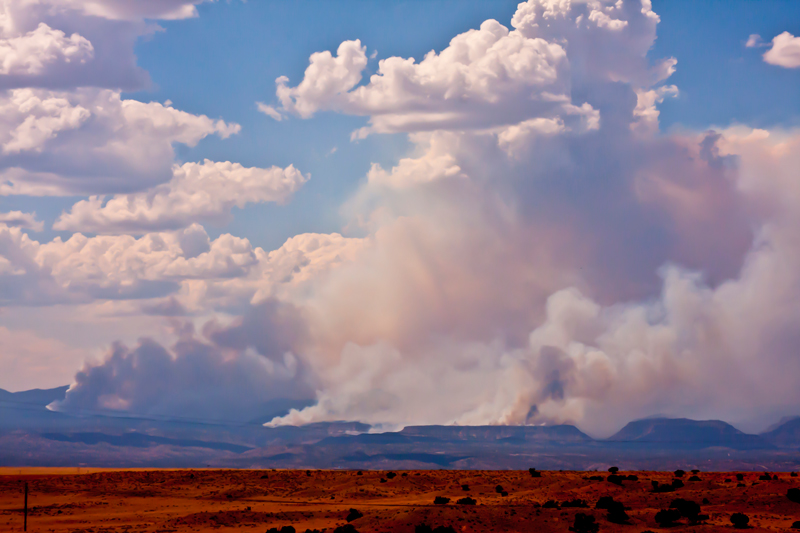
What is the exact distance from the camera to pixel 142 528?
115188mm

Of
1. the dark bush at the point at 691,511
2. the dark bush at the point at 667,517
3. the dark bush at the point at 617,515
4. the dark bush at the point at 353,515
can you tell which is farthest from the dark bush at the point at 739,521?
the dark bush at the point at 353,515

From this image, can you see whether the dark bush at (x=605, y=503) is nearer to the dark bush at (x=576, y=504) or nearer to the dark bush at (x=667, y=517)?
the dark bush at (x=576, y=504)

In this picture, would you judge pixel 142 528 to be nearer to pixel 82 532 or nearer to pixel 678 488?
pixel 82 532

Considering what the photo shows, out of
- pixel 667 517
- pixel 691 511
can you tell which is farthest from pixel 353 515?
pixel 691 511

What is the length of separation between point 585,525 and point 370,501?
4845 cm

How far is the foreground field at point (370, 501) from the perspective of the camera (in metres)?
106

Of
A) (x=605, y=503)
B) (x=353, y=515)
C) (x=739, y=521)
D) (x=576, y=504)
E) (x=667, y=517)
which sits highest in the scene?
(x=605, y=503)

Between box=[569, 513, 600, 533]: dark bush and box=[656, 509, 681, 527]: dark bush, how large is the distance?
805 cm

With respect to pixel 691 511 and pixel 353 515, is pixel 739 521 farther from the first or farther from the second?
pixel 353 515

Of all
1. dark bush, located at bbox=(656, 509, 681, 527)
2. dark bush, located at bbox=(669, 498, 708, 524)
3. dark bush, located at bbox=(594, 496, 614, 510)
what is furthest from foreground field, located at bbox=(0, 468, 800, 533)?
dark bush, located at bbox=(594, 496, 614, 510)

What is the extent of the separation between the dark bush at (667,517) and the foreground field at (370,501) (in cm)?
68

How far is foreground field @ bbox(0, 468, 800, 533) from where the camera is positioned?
349ft

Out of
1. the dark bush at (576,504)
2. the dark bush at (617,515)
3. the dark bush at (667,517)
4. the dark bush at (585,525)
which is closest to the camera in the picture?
the dark bush at (585,525)

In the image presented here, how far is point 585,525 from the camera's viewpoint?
3969 inches
